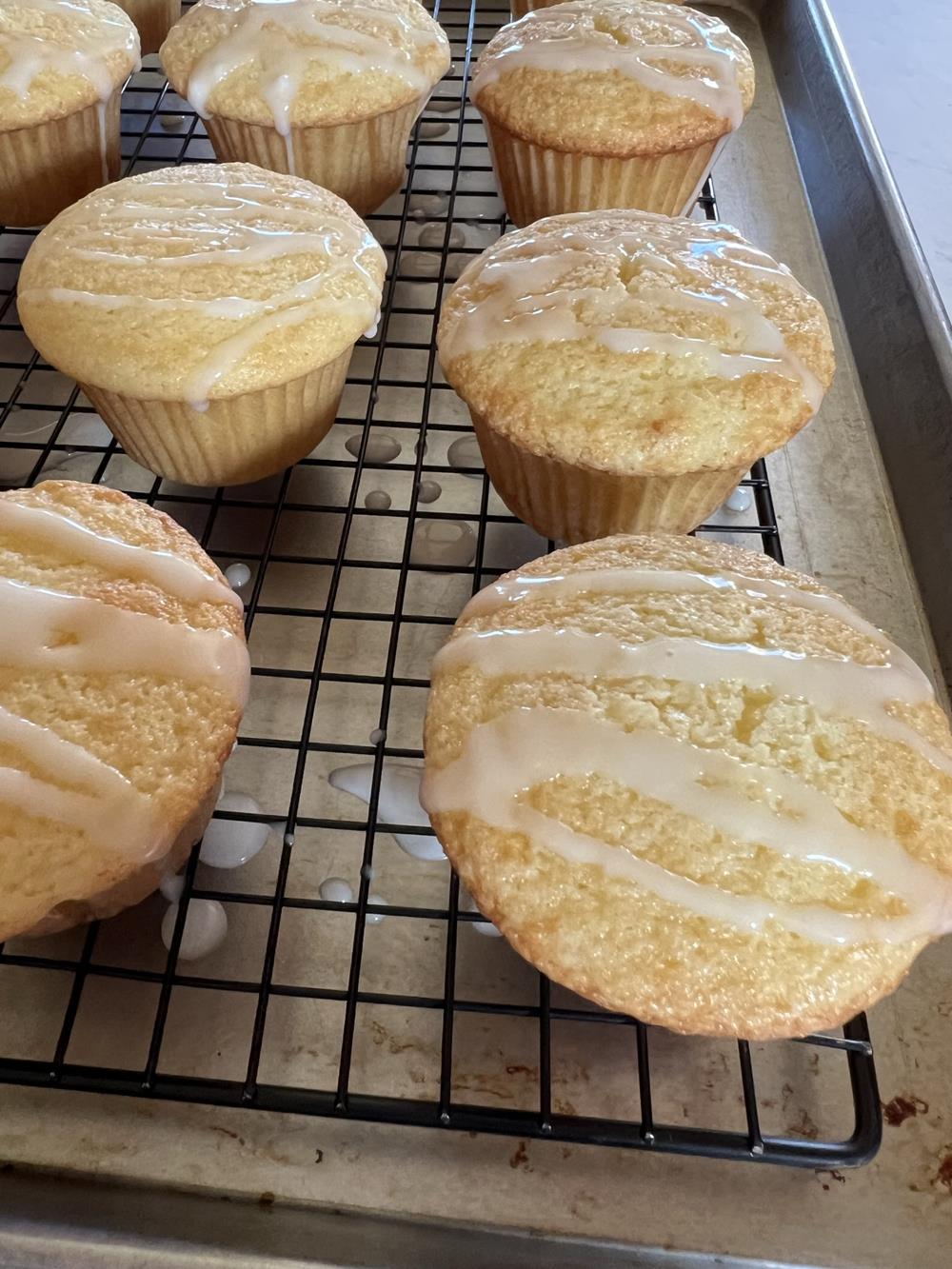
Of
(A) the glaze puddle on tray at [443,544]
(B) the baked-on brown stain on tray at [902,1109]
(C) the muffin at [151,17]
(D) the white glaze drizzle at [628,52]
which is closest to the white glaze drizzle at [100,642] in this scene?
(A) the glaze puddle on tray at [443,544]

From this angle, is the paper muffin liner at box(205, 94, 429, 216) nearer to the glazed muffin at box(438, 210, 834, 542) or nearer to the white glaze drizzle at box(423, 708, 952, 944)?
the glazed muffin at box(438, 210, 834, 542)

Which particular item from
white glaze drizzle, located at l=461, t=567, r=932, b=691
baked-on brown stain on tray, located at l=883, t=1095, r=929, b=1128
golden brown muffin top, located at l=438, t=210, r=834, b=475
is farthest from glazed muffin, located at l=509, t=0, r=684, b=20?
baked-on brown stain on tray, located at l=883, t=1095, r=929, b=1128

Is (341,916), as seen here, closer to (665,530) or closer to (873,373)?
(665,530)

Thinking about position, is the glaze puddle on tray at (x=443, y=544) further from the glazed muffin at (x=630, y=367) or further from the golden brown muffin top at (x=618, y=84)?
the golden brown muffin top at (x=618, y=84)

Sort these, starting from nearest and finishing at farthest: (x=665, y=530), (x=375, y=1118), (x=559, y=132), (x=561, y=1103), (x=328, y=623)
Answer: (x=375, y=1118) < (x=561, y=1103) < (x=328, y=623) < (x=665, y=530) < (x=559, y=132)

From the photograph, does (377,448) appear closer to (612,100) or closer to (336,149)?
(336,149)

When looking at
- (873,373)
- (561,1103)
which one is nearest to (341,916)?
(561,1103)
